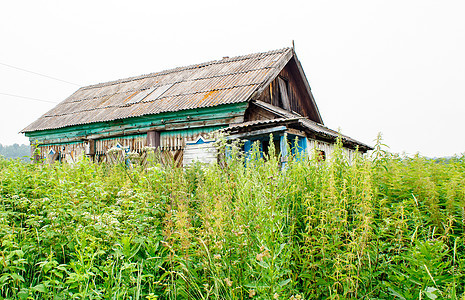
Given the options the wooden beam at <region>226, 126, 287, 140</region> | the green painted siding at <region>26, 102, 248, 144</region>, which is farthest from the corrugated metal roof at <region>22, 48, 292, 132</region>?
the wooden beam at <region>226, 126, 287, 140</region>

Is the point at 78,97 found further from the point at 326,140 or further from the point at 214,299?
the point at 214,299

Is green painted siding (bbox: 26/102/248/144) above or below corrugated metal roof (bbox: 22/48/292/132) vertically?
below

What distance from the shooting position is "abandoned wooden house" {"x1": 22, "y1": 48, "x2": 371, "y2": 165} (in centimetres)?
955

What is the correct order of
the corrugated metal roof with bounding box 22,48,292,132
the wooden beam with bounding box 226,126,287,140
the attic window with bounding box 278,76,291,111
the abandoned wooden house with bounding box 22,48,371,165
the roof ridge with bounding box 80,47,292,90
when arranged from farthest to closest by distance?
the roof ridge with bounding box 80,47,292,90, the attic window with bounding box 278,76,291,111, the corrugated metal roof with bounding box 22,48,292,132, the abandoned wooden house with bounding box 22,48,371,165, the wooden beam with bounding box 226,126,287,140

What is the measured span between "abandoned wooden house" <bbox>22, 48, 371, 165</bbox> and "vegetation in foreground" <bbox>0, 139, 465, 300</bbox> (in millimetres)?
5018

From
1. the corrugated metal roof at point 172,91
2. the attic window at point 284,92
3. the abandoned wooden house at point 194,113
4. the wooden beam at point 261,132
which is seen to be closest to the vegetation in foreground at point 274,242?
the wooden beam at point 261,132

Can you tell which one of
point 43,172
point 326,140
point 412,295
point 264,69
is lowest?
point 412,295

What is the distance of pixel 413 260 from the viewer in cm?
205

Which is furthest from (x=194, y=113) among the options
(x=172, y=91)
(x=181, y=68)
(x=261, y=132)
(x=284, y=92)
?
(x=181, y=68)

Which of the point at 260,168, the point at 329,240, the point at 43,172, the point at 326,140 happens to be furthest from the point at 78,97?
the point at 329,240

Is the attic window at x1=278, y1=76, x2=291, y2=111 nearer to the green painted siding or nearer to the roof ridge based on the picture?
the roof ridge

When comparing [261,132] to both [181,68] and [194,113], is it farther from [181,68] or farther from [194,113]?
[181,68]

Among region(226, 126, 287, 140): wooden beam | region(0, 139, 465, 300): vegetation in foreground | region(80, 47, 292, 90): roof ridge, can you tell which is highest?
region(80, 47, 292, 90): roof ridge

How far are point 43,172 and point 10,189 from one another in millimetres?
408
